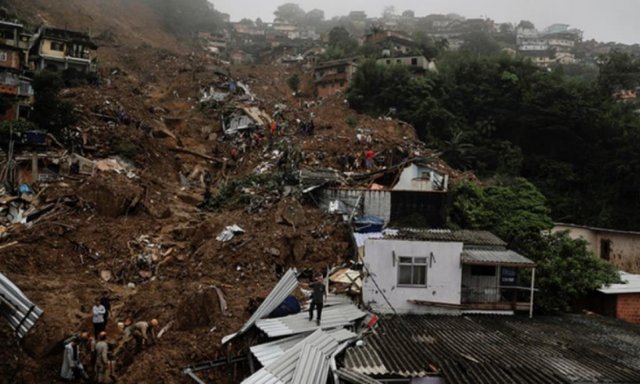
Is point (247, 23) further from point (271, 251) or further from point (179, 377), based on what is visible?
point (179, 377)

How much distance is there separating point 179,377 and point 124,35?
198 ft

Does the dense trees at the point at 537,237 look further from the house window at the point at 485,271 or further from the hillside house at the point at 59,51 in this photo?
the hillside house at the point at 59,51

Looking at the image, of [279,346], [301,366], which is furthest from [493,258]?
[301,366]

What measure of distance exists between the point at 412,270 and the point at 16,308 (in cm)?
838

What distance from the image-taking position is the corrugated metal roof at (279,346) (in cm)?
909

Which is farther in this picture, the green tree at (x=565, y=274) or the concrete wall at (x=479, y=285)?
the green tree at (x=565, y=274)

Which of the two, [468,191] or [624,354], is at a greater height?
[468,191]

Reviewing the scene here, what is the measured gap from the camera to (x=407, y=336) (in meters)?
10.5

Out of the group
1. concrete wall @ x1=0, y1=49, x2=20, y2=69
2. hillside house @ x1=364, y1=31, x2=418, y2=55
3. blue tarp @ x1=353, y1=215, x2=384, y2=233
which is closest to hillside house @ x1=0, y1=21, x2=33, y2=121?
concrete wall @ x1=0, y1=49, x2=20, y2=69

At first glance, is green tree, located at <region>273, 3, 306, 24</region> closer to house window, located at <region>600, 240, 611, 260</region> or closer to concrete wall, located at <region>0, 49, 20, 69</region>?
concrete wall, located at <region>0, 49, 20, 69</region>

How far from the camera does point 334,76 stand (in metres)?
44.3

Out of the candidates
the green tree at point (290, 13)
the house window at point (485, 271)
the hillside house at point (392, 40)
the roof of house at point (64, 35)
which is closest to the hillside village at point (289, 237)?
the house window at point (485, 271)

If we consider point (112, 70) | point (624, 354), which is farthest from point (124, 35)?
point (624, 354)

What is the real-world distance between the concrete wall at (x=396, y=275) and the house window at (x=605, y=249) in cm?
1548
